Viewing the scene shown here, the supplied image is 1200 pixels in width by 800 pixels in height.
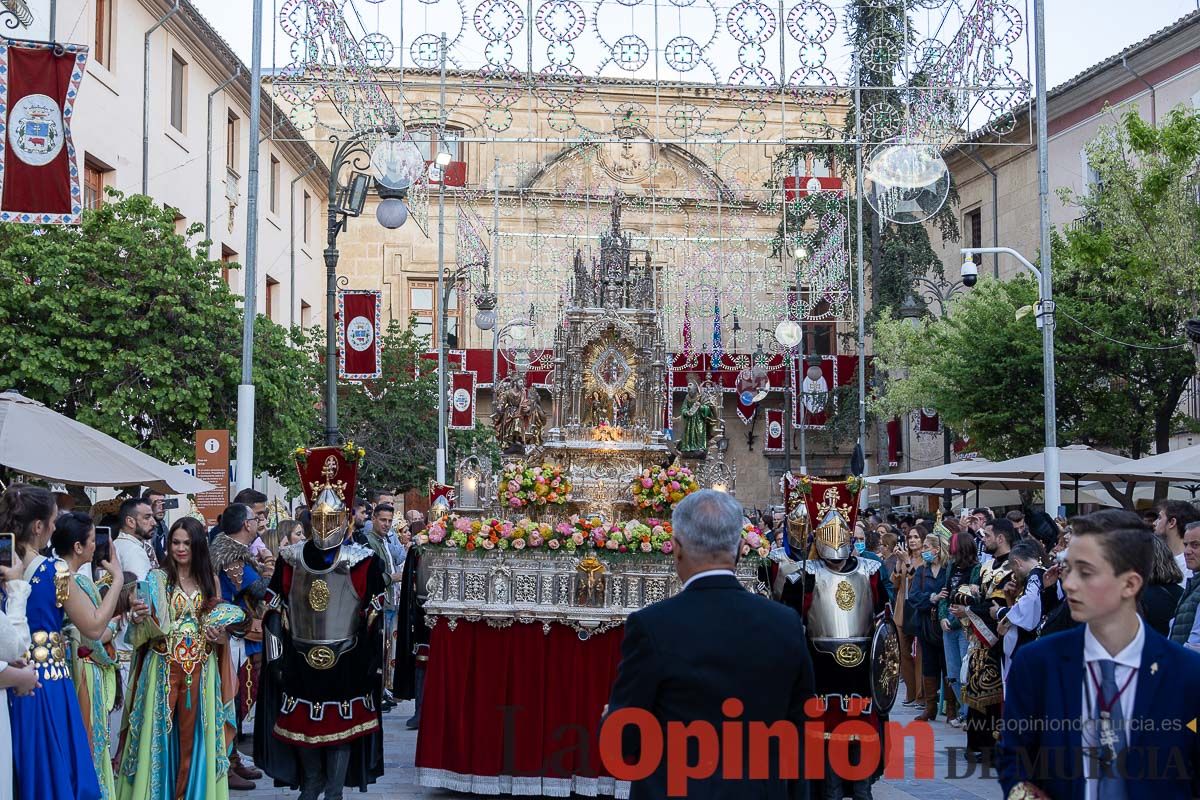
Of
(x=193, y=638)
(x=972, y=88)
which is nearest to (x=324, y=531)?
(x=193, y=638)

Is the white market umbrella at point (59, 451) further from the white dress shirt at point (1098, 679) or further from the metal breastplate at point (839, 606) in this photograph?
the white dress shirt at point (1098, 679)

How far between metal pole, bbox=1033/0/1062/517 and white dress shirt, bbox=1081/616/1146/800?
13136mm

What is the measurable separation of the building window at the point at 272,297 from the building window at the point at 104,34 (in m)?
10.6

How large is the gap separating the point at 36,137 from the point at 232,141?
22.0m

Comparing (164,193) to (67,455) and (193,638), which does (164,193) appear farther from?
(193,638)

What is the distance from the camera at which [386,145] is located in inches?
756

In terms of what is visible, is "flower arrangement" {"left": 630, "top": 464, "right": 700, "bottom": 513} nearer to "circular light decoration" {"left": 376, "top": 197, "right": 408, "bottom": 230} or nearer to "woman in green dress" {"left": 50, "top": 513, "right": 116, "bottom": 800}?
"woman in green dress" {"left": 50, "top": 513, "right": 116, "bottom": 800}

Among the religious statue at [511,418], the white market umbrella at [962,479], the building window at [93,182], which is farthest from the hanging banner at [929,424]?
the building window at [93,182]

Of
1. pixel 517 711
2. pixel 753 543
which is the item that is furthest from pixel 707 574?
pixel 517 711

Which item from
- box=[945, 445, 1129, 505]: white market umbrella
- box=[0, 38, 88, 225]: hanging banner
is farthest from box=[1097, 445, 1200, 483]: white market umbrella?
box=[0, 38, 88, 225]: hanging banner

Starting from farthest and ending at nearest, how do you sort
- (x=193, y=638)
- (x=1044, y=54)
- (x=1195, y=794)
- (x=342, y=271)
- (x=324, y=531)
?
(x=342, y=271) → (x=1044, y=54) → (x=324, y=531) → (x=193, y=638) → (x=1195, y=794)

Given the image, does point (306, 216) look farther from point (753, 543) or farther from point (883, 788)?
point (883, 788)

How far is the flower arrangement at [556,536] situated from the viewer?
10117 millimetres

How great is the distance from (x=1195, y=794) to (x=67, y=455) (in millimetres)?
9999
